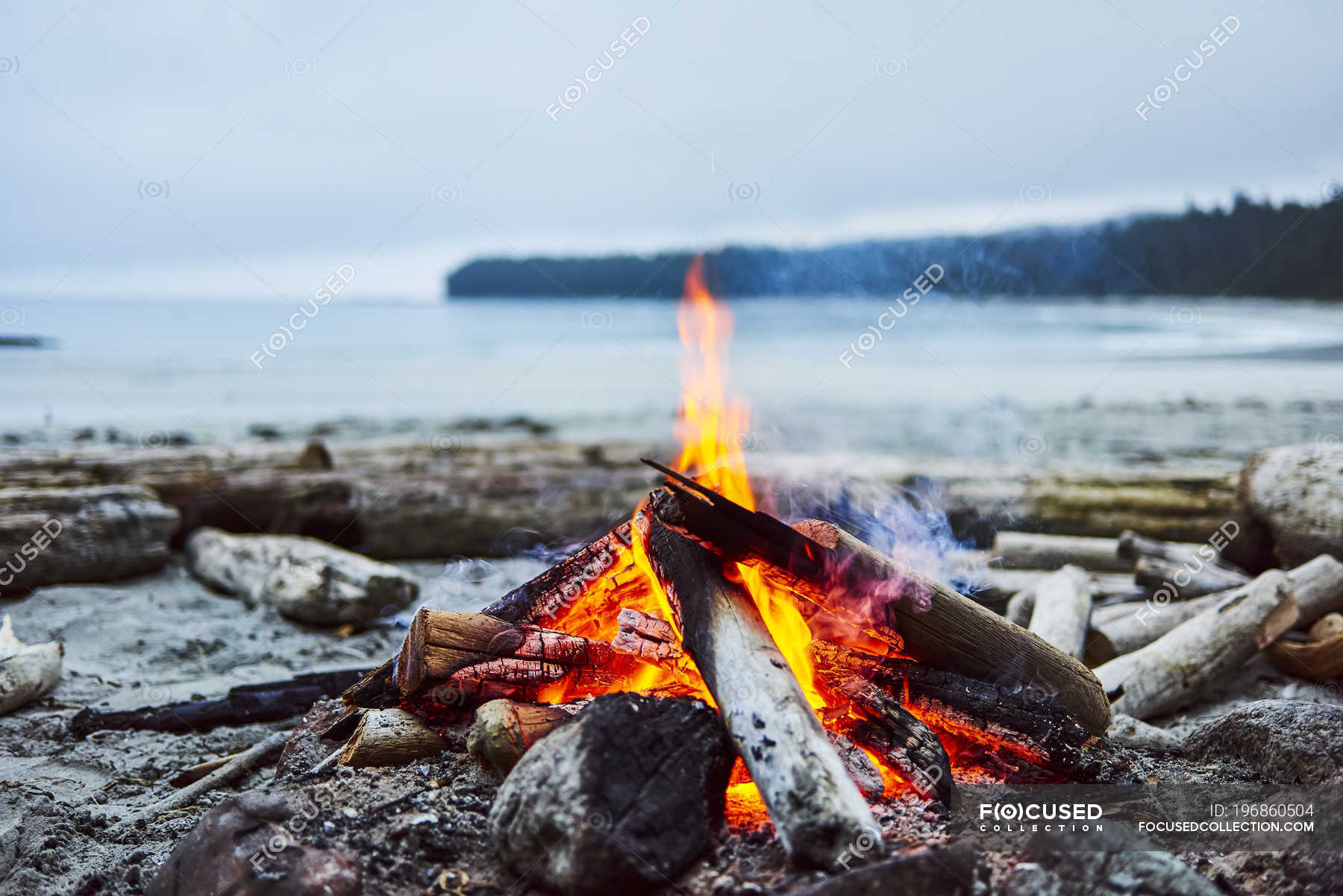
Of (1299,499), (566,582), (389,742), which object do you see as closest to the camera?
(389,742)

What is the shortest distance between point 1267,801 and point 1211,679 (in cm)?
187

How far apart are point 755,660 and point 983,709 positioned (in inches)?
37.6

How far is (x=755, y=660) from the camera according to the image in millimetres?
2762

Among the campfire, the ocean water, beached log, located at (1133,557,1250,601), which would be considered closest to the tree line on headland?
the ocean water

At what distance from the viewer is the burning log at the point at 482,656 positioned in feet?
10.3

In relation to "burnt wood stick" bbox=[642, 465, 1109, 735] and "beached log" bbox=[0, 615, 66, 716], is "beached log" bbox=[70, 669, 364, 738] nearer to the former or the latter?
"beached log" bbox=[0, 615, 66, 716]

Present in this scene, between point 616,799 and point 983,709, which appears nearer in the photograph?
point 616,799

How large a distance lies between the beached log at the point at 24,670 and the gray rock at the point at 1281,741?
5.56 m

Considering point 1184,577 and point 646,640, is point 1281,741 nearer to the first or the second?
point 646,640

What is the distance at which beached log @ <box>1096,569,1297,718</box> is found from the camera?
4340 millimetres

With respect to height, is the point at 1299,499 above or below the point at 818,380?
below

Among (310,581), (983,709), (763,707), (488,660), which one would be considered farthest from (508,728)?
(310,581)

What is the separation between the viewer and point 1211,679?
4.50 m

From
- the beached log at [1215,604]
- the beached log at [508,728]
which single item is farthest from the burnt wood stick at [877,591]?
the beached log at [1215,604]
